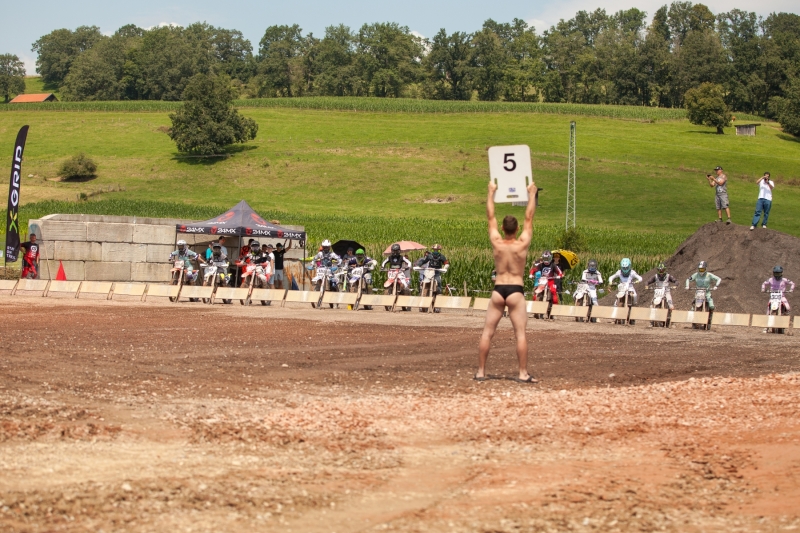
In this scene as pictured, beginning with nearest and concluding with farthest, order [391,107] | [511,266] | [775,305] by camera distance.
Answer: [511,266]
[775,305]
[391,107]

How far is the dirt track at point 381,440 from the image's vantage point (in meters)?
6.10

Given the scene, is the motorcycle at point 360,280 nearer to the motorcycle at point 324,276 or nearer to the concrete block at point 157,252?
the motorcycle at point 324,276

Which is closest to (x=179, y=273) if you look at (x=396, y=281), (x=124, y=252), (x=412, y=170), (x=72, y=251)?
(x=124, y=252)

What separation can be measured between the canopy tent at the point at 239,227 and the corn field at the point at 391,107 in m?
99.7

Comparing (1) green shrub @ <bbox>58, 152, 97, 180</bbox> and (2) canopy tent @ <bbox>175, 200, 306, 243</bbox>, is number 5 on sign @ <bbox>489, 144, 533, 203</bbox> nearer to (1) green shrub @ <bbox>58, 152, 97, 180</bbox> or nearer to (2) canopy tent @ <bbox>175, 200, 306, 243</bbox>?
(2) canopy tent @ <bbox>175, 200, 306, 243</bbox>

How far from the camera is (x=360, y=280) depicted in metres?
27.5

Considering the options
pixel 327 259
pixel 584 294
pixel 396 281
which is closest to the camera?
pixel 584 294

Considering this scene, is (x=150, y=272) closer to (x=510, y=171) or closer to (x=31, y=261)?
(x=31, y=261)

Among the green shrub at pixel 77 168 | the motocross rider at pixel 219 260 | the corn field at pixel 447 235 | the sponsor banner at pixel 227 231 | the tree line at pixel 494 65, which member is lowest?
the corn field at pixel 447 235

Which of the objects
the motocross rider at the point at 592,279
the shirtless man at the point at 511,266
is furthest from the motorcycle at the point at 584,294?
the shirtless man at the point at 511,266

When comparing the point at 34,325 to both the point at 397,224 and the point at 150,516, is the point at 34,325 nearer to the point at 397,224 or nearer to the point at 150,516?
the point at 150,516

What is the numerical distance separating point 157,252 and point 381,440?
27.1m

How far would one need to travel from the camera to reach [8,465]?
6703 mm

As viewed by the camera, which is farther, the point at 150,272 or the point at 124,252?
the point at 150,272
